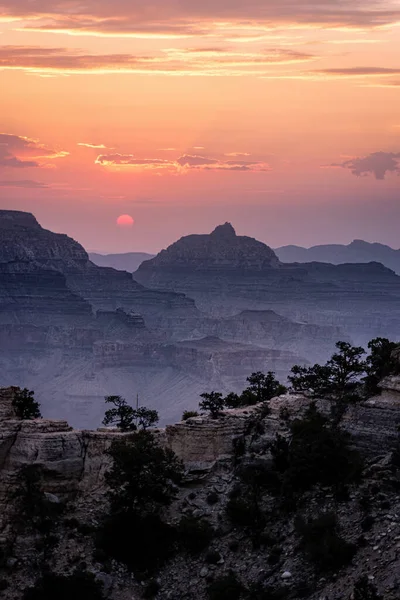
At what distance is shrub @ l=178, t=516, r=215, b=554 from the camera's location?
176 feet

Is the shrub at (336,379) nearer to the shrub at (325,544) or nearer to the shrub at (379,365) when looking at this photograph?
the shrub at (379,365)

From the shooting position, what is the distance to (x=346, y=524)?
168 feet

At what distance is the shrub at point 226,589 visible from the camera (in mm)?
49625

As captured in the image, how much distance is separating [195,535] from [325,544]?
7125mm

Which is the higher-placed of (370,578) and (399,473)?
(399,473)

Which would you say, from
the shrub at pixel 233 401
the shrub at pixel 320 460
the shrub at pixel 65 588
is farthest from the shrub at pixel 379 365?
the shrub at pixel 65 588

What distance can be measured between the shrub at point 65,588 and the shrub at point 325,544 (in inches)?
370

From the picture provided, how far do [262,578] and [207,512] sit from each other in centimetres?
586

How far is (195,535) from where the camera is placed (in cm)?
5369

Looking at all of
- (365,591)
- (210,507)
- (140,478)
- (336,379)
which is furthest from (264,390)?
(365,591)

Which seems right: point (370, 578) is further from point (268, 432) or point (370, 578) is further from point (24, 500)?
point (24, 500)

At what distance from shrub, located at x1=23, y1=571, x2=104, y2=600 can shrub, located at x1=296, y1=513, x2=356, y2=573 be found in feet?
30.8

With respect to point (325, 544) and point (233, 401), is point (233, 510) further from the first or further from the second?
point (233, 401)

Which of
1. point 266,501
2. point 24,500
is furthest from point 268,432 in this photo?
point 24,500
